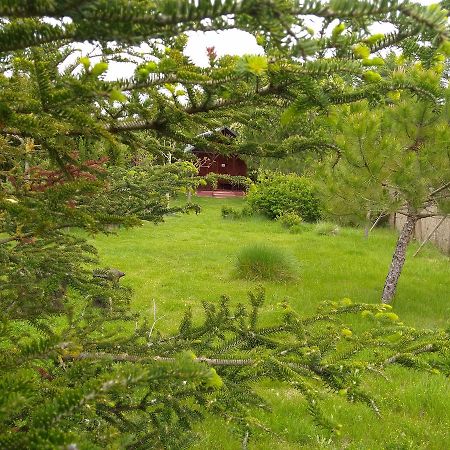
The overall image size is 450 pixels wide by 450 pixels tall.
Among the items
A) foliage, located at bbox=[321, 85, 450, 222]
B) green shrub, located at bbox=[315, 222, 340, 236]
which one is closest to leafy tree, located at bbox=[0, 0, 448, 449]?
foliage, located at bbox=[321, 85, 450, 222]

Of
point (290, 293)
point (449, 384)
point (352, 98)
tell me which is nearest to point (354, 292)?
point (290, 293)

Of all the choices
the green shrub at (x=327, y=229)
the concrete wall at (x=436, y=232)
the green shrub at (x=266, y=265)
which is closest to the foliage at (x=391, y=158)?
the green shrub at (x=266, y=265)

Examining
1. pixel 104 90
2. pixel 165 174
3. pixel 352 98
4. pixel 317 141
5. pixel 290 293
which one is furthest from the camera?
pixel 290 293

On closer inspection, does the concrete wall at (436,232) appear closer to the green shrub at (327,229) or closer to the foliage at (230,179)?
the green shrub at (327,229)

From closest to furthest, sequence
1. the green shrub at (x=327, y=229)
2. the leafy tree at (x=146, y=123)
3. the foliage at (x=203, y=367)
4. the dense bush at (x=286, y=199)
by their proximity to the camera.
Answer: the leafy tree at (x=146, y=123) < the foliage at (x=203, y=367) < the green shrub at (x=327, y=229) < the dense bush at (x=286, y=199)

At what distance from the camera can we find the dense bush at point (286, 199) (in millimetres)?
19219

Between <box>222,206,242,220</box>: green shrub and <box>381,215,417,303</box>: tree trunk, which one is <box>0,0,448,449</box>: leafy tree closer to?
<box>381,215,417,303</box>: tree trunk

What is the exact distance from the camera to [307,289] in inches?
357

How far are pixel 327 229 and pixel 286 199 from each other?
3.90 m

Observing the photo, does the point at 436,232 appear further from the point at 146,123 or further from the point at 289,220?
the point at 146,123

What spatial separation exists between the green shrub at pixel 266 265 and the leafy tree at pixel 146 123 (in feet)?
23.1

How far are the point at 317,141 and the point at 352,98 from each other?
1.63 feet

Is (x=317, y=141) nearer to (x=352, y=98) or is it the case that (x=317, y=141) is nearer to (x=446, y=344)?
(x=352, y=98)

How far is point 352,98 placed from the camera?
4.97 ft
